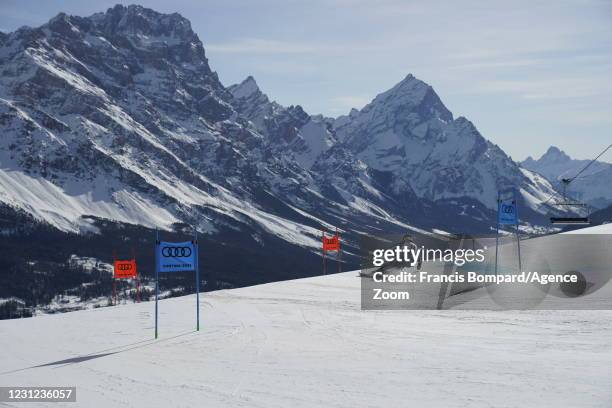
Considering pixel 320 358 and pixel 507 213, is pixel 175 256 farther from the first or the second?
pixel 507 213

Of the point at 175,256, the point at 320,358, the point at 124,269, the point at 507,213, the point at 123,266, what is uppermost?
the point at 507,213

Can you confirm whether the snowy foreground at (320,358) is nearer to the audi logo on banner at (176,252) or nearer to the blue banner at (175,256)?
the blue banner at (175,256)

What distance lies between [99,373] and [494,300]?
16513mm

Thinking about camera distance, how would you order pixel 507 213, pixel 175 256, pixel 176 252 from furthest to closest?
pixel 507 213 < pixel 176 252 < pixel 175 256

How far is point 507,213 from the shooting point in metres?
34.2

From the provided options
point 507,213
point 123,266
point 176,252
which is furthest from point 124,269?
point 507,213

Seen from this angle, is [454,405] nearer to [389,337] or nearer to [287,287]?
[389,337]

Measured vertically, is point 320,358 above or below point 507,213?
below

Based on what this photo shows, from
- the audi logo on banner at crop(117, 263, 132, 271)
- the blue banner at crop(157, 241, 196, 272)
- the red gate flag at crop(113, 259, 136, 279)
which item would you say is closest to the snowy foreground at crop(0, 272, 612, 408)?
the blue banner at crop(157, 241, 196, 272)

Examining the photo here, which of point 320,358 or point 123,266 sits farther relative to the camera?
point 123,266

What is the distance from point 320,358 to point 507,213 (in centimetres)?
1904

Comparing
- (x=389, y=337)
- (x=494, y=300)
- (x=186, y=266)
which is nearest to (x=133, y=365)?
(x=186, y=266)

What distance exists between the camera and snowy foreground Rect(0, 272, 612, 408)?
14219mm

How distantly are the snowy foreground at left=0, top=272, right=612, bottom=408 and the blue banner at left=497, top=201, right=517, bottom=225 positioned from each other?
9046 mm
